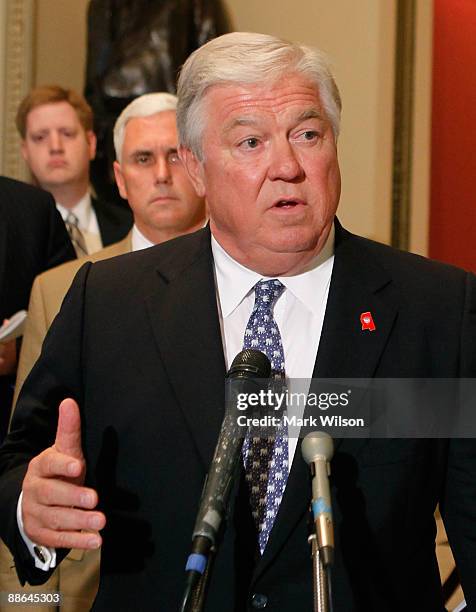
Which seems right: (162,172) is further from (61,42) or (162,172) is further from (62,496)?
(61,42)

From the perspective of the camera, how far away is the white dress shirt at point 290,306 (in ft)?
7.04

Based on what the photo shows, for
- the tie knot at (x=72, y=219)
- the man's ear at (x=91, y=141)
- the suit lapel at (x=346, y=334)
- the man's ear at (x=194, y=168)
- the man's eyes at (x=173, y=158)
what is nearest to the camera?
the suit lapel at (x=346, y=334)

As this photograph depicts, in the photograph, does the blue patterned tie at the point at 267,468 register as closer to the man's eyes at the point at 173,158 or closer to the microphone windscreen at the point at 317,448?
the microphone windscreen at the point at 317,448

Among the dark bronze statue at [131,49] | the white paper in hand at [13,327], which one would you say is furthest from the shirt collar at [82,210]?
the white paper in hand at [13,327]

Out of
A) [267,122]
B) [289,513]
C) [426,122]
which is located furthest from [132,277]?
[426,122]

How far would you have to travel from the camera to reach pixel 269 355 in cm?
211

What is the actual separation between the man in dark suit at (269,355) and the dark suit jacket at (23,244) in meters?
1.25

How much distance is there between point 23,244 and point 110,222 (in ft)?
3.30

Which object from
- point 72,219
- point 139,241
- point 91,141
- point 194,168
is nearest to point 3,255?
point 139,241

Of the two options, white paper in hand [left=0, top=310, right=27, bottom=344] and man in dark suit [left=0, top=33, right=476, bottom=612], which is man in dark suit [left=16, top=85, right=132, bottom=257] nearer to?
white paper in hand [left=0, top=310, right=27, bottom=344]

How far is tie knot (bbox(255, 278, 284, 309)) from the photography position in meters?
2.19

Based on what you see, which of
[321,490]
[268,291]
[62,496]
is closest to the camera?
[321,490]

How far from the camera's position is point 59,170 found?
4.51 metres

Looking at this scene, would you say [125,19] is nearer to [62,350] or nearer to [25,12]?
[25,12]
